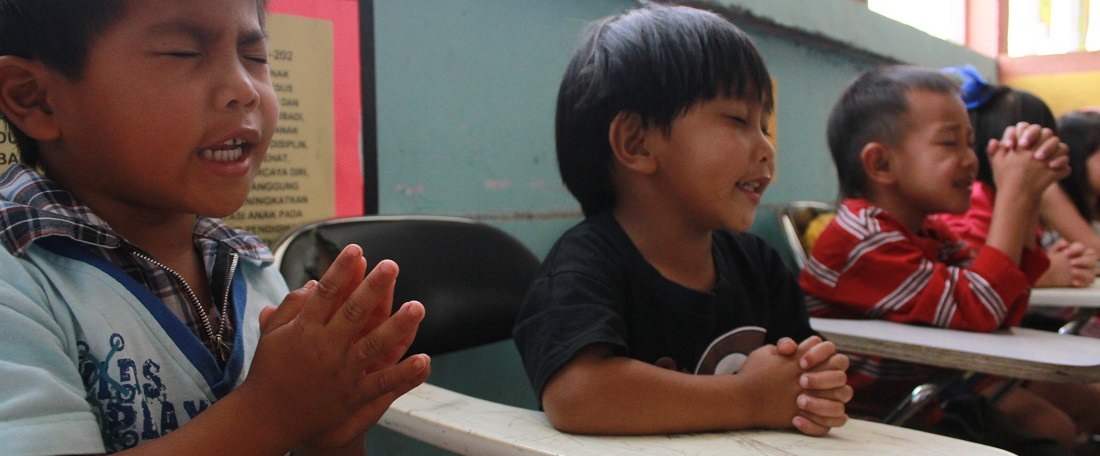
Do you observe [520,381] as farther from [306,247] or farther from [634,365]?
[634,365]

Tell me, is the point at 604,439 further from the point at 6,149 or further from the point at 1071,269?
the point at 1071,269

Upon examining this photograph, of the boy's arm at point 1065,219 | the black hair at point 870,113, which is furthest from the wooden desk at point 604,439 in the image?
the boy's arm at point 1065,219

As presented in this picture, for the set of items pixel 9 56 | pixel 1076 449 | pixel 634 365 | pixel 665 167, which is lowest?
pixel 1076 449

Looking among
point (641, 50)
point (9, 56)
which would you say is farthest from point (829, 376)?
point (9, 56)

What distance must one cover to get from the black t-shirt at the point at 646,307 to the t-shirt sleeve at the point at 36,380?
43 cm

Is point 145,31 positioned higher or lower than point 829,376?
higher

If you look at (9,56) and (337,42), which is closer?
(9,56)

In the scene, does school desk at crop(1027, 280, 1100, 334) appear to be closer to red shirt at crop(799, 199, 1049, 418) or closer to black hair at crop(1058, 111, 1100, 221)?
red shirt at crop(799, 199, 1049, 418)

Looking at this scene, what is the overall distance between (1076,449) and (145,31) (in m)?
2.03

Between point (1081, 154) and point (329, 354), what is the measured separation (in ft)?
9.35

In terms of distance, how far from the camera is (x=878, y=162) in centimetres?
175

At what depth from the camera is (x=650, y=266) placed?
104cm

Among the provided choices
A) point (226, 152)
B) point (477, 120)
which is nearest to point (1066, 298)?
point (477, 120)

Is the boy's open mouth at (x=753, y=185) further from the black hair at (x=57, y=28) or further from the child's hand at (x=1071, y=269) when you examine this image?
the child's hand at (x=1071, y=269)
